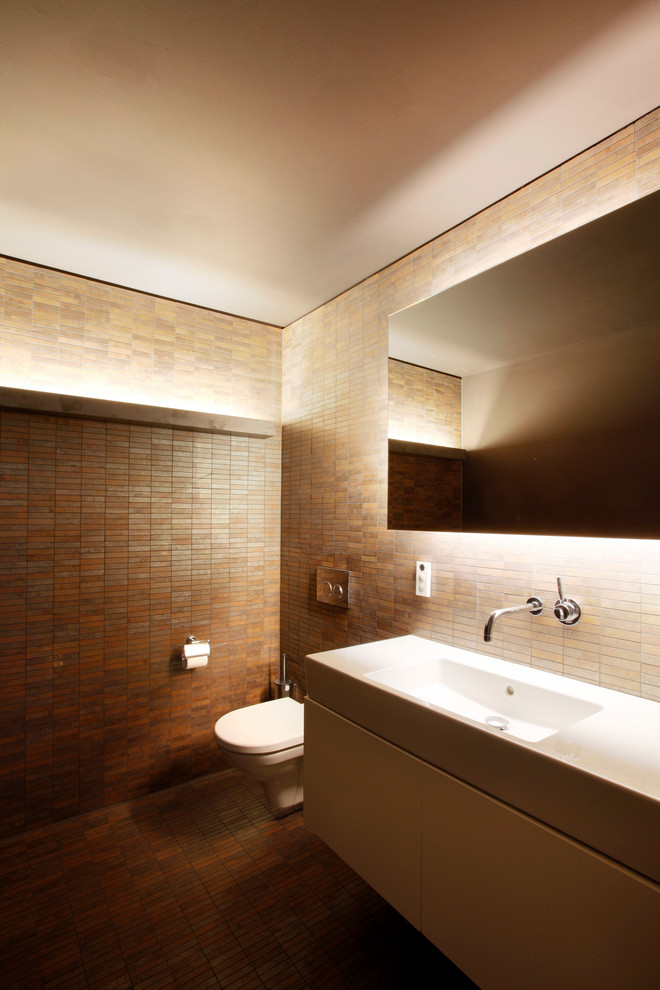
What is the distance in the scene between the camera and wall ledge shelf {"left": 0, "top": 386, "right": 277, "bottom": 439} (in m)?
2.00

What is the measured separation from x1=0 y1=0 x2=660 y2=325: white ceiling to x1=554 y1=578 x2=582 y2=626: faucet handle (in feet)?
4.11

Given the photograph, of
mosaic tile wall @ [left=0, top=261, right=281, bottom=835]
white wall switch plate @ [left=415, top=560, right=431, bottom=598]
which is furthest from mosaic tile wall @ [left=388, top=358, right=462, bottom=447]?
mosaic tile wall @ [left=0, top=261, right=281, bottom=835]

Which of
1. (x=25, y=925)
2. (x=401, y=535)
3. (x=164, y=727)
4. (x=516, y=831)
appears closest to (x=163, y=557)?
(x=164, y=727)

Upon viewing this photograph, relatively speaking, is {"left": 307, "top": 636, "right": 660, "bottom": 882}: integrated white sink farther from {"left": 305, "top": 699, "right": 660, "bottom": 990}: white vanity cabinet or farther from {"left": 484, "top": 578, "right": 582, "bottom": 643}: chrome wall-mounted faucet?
{"left": 484, "top": 578, "right": 582, "bottom": 643}: chrome wall-mounted faucet

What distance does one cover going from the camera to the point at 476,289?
5.48 feet

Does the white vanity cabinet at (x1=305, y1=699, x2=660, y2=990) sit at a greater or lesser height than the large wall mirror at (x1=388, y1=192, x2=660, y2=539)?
lesser

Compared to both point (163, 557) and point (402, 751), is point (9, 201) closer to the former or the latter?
point (163, 557)

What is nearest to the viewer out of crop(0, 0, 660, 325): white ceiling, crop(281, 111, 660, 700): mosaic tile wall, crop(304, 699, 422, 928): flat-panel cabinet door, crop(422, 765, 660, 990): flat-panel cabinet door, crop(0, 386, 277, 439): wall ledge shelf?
crop(422, 765, 660, 990): flat-panel cabinet door

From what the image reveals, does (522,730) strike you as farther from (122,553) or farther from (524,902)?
(122,553)

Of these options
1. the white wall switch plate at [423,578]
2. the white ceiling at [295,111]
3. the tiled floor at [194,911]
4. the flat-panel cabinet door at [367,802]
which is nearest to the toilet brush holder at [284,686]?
the tiled floor at [194,911]

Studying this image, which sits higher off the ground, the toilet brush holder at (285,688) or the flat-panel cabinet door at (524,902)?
the flat-panel cabinet door at (524,902)

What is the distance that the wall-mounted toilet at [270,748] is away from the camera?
190 centimetres

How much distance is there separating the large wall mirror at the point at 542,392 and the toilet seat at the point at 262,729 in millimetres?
966

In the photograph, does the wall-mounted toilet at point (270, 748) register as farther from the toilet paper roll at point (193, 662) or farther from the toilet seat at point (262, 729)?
the toilet paper roll at point (193, 662)
